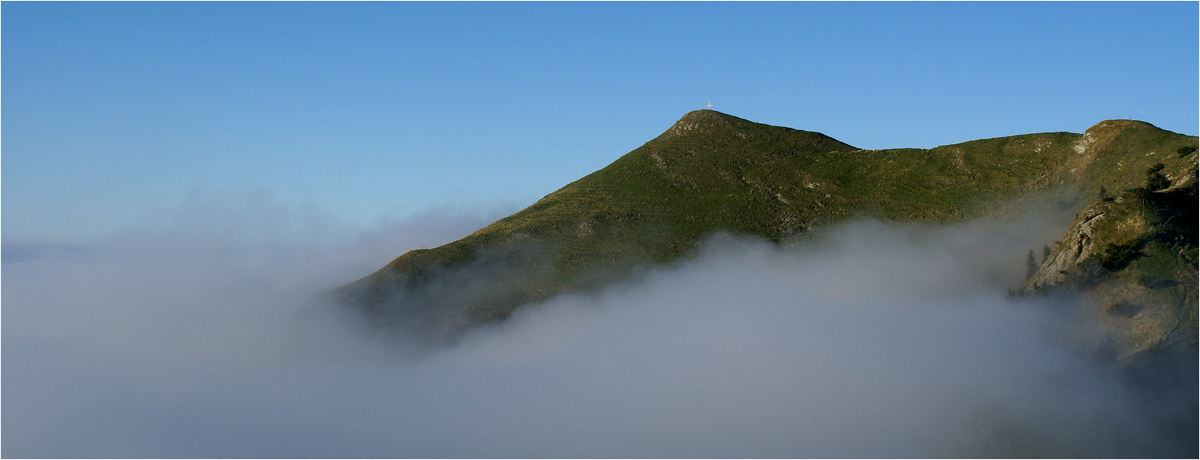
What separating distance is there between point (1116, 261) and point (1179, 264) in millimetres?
6475

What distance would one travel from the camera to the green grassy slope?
162 m

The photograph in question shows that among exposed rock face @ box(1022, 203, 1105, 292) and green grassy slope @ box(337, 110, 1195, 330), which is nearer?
exposed rock face @ box(1022, 203, 1105, 292)

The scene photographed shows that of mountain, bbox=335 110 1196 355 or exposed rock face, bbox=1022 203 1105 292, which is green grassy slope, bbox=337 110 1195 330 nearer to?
mountain, bbox=335 110 1196 355

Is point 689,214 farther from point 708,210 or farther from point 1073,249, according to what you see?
point 1073,249

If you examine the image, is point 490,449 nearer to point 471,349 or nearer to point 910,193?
Answer: point 471,349

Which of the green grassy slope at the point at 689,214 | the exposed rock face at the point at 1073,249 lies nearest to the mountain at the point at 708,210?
the green grassy slope at the point at 689,214

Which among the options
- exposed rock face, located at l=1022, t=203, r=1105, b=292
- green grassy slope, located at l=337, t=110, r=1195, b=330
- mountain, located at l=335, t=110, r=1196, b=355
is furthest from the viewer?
green grassy slope, located at l=337, t=110, r=1195, b=330

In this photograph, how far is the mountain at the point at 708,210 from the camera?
156 metres

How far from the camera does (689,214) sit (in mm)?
186625

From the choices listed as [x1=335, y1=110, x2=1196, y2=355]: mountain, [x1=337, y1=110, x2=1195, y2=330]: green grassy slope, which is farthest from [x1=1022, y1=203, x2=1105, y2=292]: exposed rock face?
[x1=337, y1=110, x2=1195, y2=330]: green grassy slope

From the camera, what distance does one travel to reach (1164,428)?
109m

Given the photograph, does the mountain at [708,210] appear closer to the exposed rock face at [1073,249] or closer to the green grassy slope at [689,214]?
the green grassy slope at [689,214]

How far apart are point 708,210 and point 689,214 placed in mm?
4005

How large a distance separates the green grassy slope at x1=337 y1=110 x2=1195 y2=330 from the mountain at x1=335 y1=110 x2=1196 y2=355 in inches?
10.1
